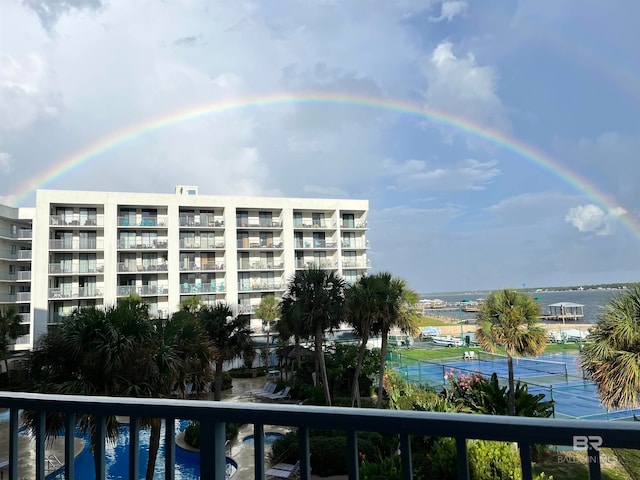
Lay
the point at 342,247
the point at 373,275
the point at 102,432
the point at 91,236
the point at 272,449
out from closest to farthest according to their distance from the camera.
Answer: the point at 102,432
the point at 272,449
the point at 373,275
the point at 91,236
the point at 342,247

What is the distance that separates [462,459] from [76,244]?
37.0 m

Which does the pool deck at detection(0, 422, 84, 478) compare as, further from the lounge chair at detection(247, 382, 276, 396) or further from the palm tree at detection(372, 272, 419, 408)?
the lounge chair at detection(247, 382, 276, 396)

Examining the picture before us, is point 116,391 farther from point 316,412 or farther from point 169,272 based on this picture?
point 169,272

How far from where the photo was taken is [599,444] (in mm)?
1152

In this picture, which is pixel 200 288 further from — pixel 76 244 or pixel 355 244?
pixel 355 244

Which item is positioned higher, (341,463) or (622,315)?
(622,315)

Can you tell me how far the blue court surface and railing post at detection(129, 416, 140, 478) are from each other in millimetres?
13325

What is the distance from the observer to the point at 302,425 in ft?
4.65

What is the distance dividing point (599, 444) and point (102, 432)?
6.04 feet

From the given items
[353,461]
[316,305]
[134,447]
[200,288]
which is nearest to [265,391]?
[316,305]

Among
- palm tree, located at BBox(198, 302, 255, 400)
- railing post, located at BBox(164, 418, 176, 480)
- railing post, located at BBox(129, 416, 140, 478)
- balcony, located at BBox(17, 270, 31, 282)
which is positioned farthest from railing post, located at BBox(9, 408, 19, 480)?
balcony, located at BBox(17, 270, 31, 282)

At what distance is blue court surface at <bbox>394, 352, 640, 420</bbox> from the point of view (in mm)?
14461

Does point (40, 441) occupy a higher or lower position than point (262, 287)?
lower

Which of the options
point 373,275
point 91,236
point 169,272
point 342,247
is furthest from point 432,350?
point 91,236
